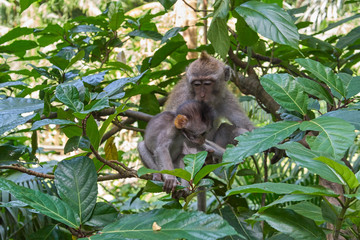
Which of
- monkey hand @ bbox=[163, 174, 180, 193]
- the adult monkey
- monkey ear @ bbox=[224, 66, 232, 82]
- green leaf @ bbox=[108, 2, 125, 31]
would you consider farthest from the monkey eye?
monkey hand @ bbox=[163, 174, 180, 193]

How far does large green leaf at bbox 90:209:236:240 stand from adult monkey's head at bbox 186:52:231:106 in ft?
6.00

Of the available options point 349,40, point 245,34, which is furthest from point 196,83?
point 349,40

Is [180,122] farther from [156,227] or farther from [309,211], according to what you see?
[156,227]

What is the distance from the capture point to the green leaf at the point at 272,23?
1247 mm

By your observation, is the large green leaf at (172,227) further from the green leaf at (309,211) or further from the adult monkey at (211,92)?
the adult monkey at (211,92)

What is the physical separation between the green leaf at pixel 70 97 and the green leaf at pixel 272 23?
2.08 feet

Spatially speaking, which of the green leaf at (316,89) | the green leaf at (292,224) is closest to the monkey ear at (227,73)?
the green leaf at (316,89)

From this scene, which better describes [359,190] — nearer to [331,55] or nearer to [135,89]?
[135,89]

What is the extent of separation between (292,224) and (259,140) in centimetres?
21

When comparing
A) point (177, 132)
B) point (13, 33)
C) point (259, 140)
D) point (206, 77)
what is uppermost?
point (13, 33)

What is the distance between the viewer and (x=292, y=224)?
2.90 feet

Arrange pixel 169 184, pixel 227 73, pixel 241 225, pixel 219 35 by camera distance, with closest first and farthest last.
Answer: pixel 241 225, pixel 219 35, pixel 169 184, pixel 227 73

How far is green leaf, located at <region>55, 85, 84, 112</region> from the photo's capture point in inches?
39.9

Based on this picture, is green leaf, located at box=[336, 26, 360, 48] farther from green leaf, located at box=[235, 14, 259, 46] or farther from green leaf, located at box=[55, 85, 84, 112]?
green leaf, located at box=[55, 85, 84, 112]
